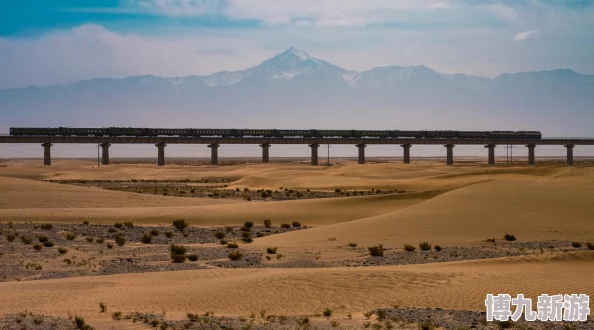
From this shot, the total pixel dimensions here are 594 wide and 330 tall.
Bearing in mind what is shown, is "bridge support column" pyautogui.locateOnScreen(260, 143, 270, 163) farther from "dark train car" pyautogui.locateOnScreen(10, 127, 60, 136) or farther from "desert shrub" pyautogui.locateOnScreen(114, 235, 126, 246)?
"desert shrub" pyautogui.locateOnScreen(114, 235, 126, 246)

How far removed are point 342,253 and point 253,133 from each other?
9457cm

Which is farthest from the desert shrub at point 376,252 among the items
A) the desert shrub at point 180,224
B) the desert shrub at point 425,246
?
the desert shrub at point 180,224

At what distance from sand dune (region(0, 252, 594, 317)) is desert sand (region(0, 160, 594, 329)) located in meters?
0.03

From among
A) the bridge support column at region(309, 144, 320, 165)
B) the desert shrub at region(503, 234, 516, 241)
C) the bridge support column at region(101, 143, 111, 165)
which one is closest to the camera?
the desert shrub at region(503, 234, 516, 241)

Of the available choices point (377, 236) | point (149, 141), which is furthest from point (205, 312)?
point (149, 141)

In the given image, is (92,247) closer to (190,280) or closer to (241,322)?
(190,280)

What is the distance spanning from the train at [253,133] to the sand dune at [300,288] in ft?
320

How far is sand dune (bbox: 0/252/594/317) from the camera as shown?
1461cm

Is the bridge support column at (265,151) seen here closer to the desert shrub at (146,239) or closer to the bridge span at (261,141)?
the bridge span at (261,141)

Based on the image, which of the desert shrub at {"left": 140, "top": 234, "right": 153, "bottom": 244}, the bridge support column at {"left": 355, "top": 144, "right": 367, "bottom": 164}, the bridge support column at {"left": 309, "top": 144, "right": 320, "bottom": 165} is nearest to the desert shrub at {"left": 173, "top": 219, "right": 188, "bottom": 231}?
the desert shrub at {"left": 140, "top": 234, "right": 153, "bottom": 244}

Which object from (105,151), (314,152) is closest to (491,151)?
(314,152)

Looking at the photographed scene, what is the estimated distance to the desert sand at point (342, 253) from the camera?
15.0 metres

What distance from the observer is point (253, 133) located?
11731 cm

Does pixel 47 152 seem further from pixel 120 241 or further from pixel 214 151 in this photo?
pixel 120 241
